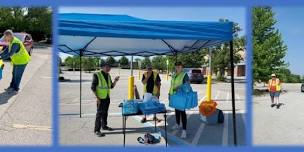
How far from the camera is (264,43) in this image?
25.9 meters

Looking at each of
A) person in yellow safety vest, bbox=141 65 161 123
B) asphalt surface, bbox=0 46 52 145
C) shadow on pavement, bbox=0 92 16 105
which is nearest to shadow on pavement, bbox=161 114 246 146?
person in yellow safety vest, bbox=141 65 161 123

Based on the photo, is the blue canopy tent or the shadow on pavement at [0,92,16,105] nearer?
the blue canopy tent

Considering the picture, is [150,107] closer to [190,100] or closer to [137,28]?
[190,100]

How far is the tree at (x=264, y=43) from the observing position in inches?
1011

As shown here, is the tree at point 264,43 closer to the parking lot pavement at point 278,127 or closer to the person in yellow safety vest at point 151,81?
the parking lot pavement at point 278,127

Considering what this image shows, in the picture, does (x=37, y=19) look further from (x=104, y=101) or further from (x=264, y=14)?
(x=104, y=101)

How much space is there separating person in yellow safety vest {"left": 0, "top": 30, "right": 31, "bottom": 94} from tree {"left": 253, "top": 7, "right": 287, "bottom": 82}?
1831 centimetres

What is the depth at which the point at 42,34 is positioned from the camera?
39688mm


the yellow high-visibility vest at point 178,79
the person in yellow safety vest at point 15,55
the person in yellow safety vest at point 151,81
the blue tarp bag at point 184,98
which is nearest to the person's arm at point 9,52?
the person in yellow safety vest at point 15,55

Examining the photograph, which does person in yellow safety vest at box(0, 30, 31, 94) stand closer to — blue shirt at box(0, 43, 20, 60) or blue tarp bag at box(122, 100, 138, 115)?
blue shirt at box(0, 43, 20, 60)

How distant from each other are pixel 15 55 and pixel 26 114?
215cm

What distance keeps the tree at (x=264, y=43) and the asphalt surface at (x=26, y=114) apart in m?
16.7

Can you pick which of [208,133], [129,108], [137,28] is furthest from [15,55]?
[208,133]

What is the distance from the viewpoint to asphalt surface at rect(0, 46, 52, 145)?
7000 millimetres
